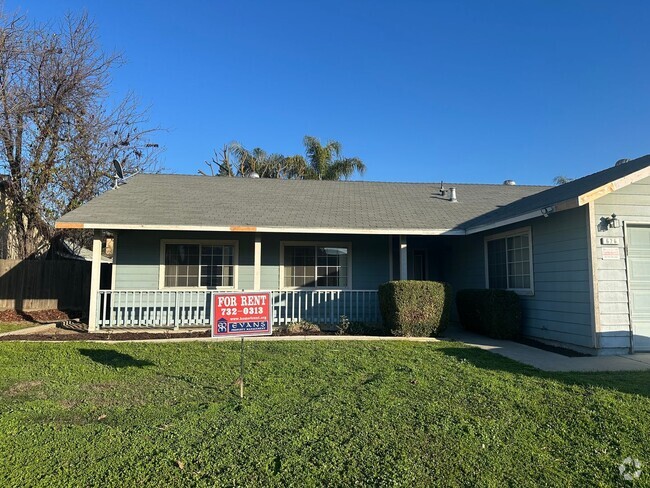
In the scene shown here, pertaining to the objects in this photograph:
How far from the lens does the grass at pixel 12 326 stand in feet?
36.7

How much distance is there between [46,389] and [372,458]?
14.6 ft

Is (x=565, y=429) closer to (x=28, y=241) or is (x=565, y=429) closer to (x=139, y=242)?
(x=139, y=242)

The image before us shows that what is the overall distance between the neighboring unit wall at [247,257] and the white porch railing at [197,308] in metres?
0.74

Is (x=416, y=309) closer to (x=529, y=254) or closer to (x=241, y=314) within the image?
(x=529, y=254)

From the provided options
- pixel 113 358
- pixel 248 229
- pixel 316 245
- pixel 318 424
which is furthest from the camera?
pixel 316 245

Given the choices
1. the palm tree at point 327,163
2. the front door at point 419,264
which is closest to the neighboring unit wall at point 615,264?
the front door at point 419,264

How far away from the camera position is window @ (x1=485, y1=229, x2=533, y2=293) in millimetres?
9828

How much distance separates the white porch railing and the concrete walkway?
325 cm

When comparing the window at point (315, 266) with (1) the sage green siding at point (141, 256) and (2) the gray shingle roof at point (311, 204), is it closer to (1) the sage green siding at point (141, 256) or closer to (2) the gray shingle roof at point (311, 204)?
(2) the gray shingle roof at point (311, 204)

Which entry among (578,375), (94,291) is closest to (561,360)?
(578,375)

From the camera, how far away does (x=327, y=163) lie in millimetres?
31859

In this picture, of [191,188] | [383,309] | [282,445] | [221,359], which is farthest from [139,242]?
[282,445]

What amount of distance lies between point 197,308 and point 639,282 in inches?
369

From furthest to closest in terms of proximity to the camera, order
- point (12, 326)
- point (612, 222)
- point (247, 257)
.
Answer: point (247, 257) < point (12, 326) < point (612, 222)
